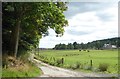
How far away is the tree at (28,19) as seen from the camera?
21406mm

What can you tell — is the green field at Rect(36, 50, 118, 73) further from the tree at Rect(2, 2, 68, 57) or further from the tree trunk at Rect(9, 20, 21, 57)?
the tree trunk at Rect(9, 20, 21, 57)

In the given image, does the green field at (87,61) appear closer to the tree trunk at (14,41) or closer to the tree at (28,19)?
the tree at (28,19)

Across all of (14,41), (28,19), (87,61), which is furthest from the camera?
(87,61)

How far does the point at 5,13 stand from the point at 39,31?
7.16m

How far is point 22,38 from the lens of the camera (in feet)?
98.6

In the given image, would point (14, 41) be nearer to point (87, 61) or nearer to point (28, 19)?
point (28, 19)

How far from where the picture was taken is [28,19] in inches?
997

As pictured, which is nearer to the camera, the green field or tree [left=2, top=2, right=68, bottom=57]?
tree [left=2, top=2, right=68, bottom=57]

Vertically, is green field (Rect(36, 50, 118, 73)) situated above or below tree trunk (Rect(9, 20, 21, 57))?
below

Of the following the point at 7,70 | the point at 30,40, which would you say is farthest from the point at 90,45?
the point at 7,70

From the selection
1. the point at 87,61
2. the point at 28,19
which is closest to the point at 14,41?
the point at 28,19

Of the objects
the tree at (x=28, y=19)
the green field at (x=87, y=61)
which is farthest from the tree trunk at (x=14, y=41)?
the green field at (x=87, y=61)

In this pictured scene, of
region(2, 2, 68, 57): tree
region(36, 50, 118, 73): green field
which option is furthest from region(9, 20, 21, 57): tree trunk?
region(36, 50, 118, 73): green field

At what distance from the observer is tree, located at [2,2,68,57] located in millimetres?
21406
